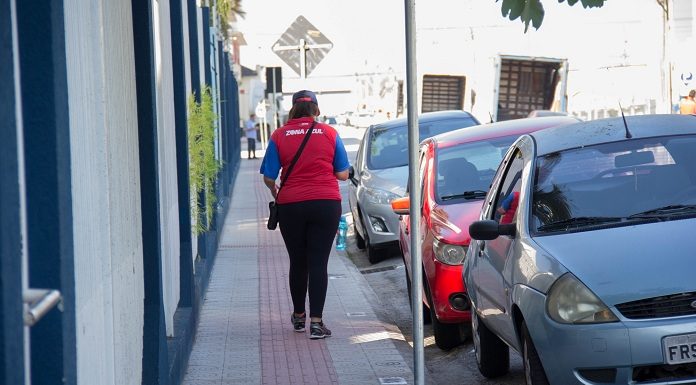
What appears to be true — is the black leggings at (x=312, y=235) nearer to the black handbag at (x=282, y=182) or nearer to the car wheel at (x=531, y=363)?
the black handbag at (x=282, y=182)

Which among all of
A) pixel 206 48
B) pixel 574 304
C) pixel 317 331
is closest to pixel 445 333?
pixel 317 331

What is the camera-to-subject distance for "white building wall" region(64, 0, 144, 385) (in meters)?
4.25

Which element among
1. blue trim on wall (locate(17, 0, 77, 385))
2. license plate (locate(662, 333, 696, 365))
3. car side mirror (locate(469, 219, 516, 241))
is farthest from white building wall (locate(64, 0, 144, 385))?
license plate (locate(662, 333, 696, 365))

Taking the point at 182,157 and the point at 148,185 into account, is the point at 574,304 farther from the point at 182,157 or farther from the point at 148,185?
the point at 182,157

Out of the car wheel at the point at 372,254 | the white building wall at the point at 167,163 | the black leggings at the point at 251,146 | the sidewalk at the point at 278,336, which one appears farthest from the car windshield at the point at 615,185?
the black leggings at the point at 251,146

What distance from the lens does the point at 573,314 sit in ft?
19.5

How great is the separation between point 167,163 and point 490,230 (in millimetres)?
2829

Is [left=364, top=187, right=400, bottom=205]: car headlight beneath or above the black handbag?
beneath

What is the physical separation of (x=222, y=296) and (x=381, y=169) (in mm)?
4684

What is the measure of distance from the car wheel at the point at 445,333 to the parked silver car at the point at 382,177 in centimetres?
552

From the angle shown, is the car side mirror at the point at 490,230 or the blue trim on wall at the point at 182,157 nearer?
the car side mirror at the point at 490,230

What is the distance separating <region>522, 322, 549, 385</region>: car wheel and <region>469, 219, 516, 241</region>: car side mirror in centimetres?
71

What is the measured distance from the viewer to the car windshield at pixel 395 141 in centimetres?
1658

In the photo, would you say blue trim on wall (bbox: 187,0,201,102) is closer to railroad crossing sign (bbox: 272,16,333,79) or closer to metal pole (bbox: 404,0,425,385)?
railroad crossing sign (bbox: 272,16,333,79)
